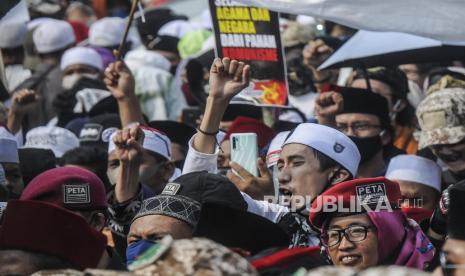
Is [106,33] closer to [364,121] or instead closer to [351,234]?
[364,121]

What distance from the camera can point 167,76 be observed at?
39.1 ft

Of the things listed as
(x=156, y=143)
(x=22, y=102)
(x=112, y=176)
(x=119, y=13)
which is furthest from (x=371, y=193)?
(x=119, y=13)

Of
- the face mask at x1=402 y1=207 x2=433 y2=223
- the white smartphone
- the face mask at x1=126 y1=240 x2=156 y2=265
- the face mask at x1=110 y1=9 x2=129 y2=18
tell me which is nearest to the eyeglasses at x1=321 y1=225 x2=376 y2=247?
the face mask at x1=126 y1=240 x2=156 y2=265

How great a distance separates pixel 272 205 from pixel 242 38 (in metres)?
1.78

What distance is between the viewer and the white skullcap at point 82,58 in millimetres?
12148

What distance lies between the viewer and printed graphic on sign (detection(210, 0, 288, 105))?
28.1ft

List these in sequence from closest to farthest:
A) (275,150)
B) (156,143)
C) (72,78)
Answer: (275,150) → (156,143) → (72,78)

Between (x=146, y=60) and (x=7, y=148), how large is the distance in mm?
3772

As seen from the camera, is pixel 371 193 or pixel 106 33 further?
pixel 106 33

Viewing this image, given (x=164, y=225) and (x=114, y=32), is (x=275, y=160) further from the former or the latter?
(x=114, y=32)

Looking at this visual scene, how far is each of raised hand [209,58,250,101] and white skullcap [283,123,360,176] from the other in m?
0.43

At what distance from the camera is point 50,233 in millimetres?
5387

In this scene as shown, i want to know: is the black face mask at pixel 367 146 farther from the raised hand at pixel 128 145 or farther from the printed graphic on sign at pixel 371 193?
the printed graphic on sign at pixel 371 193

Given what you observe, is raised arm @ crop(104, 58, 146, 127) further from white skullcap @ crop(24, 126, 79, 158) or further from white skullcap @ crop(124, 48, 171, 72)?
white skullcap @ crop(124, 48, 171, 72)
